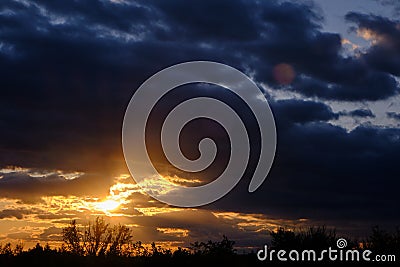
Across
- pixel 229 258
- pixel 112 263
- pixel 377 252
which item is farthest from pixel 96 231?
pixel 377 252

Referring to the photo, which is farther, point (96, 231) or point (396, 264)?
point (96, 231)

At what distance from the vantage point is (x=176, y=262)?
3434cm

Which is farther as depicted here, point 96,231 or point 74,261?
point 96,231

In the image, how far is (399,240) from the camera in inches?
1455

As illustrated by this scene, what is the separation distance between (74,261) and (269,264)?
28.7ft

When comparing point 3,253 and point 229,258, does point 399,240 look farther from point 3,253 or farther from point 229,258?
point 3,253

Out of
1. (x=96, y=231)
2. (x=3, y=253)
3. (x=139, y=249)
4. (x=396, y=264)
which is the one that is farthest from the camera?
(x=96, y=231)

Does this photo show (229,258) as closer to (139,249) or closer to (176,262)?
(176,262)

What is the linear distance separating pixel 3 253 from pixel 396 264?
19.3 metres

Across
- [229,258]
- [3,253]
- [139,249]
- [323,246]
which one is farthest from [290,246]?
[3,253]

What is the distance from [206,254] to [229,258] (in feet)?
4.79

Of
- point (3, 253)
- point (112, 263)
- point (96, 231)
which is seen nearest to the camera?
point (112, 263)

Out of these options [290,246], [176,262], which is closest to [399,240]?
[290,246]

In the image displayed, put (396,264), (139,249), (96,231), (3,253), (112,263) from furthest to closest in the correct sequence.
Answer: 1. (96,231)
2. (3,253)
3. (139,249)
4. (112,263)
5. (396,264)
